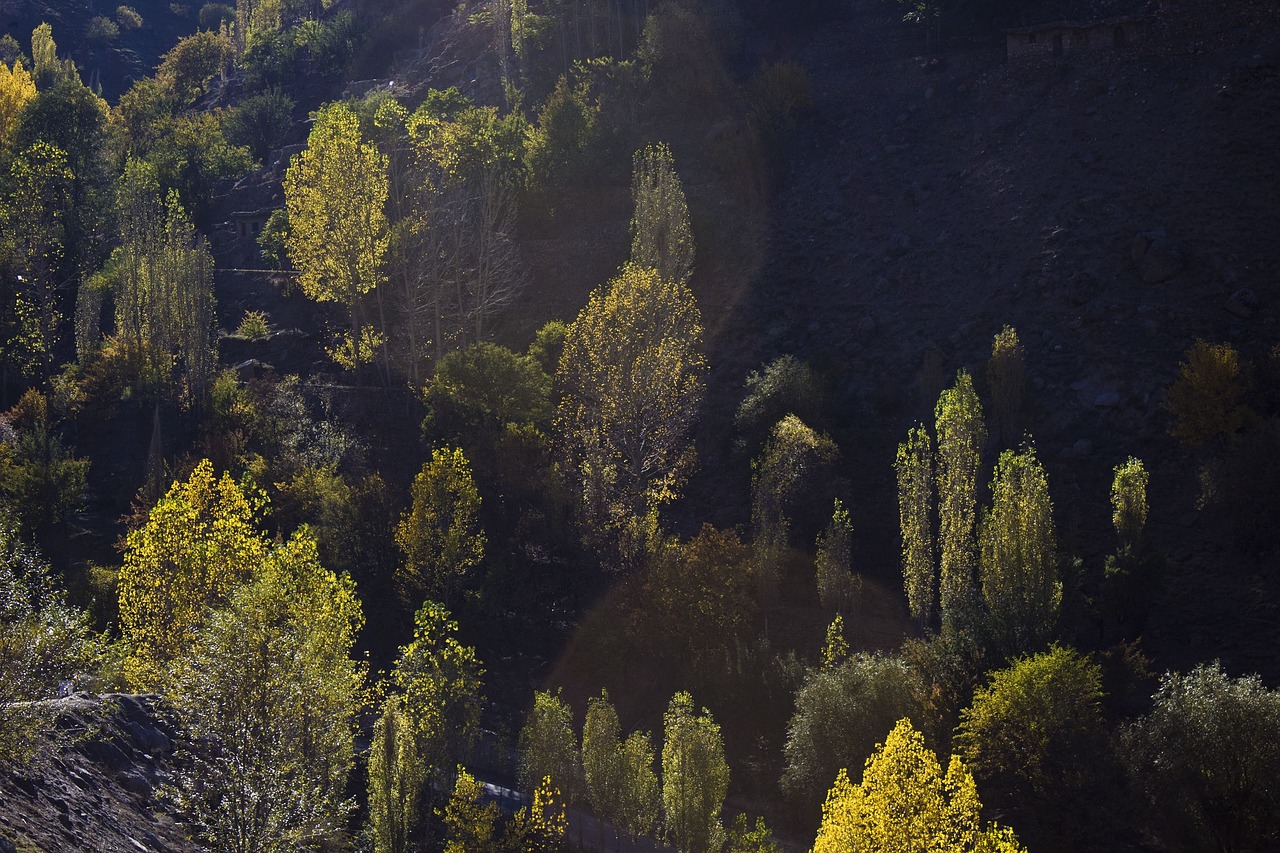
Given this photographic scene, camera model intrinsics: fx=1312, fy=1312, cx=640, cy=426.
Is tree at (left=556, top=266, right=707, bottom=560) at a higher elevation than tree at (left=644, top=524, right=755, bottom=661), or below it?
higher

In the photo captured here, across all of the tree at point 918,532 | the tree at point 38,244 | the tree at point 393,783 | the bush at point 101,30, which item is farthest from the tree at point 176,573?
the bush at point 101,30

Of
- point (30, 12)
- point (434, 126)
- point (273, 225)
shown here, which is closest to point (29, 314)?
point (273, 225)

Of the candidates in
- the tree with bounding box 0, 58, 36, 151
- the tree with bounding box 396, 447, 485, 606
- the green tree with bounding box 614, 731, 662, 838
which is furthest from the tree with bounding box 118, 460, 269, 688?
the tree with bounding box 0, 58, 36, 151

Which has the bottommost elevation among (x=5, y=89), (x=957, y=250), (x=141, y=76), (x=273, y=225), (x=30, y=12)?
(x=957, y=250)

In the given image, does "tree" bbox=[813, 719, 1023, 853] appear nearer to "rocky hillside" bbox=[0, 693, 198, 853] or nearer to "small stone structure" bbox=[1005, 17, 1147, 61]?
"rocky hillside" bbox=[0, 693, 198, 853]

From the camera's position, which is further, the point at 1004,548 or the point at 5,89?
the point at 5,89

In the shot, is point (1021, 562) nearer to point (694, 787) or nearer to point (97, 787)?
point (694, 787)

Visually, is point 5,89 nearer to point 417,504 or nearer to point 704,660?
point 417,504
